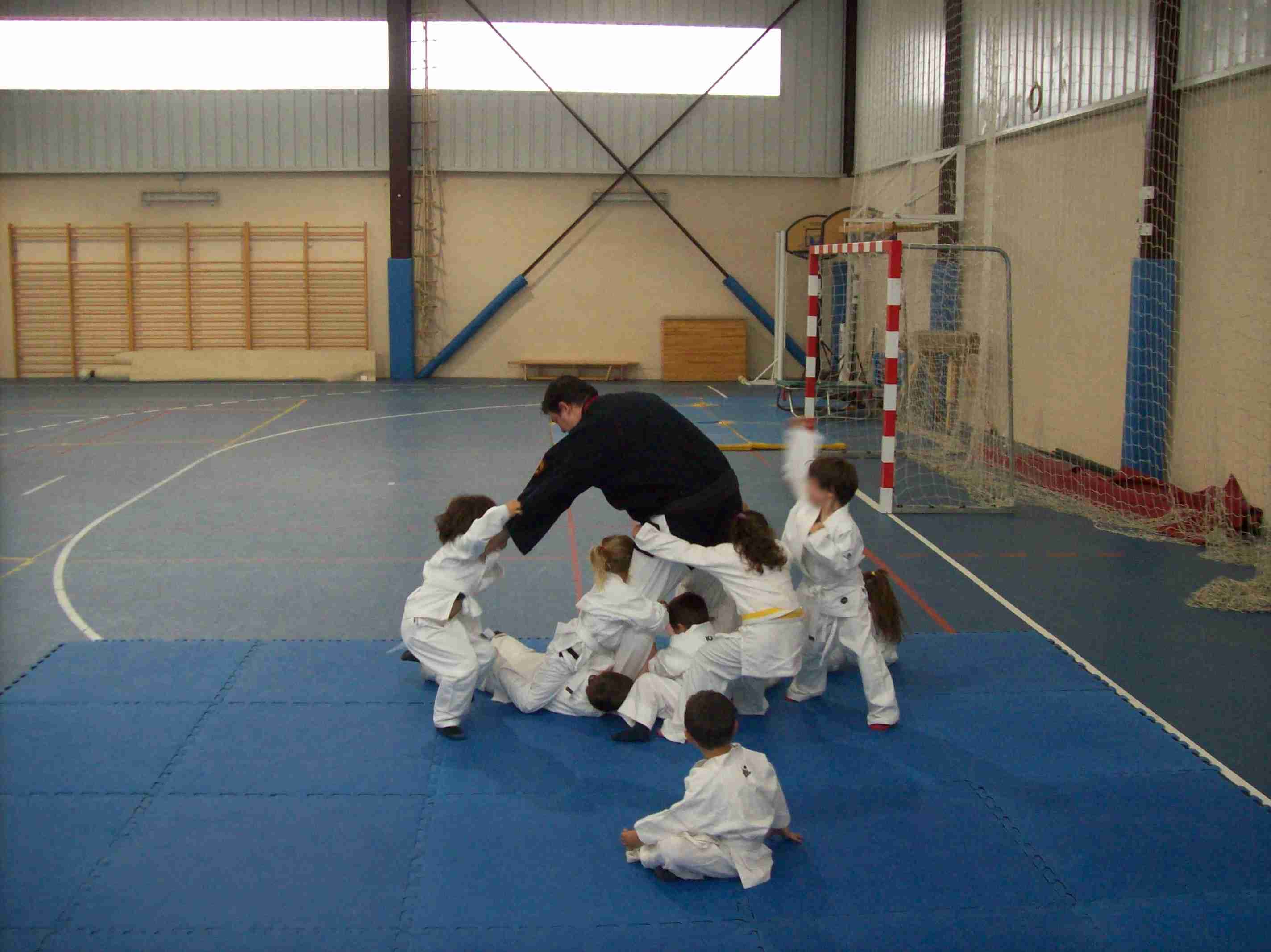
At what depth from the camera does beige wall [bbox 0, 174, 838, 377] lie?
76.0 ft

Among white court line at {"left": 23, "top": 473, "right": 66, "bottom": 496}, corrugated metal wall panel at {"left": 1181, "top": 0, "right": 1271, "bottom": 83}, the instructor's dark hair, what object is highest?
corrugated metal wall panel at {"left": 1181, "top": 0, "right": 1271, "bottom": 83}

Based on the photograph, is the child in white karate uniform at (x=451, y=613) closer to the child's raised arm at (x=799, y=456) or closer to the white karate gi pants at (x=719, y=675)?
the white karate gi pants at (x=719, y=675)

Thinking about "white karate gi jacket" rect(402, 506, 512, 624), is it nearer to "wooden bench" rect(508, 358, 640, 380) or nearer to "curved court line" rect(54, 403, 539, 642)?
"curved court line" rect(54, 403, 539, 642)

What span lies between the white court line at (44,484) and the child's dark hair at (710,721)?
9.44m

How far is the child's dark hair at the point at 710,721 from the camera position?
4.50 m

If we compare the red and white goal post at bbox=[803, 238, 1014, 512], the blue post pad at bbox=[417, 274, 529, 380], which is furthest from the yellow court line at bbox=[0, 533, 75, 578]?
the blue post pad at bbox=[417, 274, 529, 380]

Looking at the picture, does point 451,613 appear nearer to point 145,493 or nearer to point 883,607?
point 883,607

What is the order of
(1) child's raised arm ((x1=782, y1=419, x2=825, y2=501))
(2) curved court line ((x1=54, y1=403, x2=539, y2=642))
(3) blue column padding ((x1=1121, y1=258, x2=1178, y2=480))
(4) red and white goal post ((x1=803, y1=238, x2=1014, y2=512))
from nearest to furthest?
(1) child's raised arm ((x1=782, y1=419, x2=825, y2=501)) → (2) curved court line ((x1=54, y1=403, x2=539, y2=642)) → (4) red and white goal post ((x1=803, y1=238, x2=1014, y2=512)) → (3) blue column padding ((x1=1121, y1=258, x2=1178, y2=480))

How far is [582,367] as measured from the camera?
24.0m

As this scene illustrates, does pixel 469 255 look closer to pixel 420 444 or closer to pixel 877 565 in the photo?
pixel 420 444

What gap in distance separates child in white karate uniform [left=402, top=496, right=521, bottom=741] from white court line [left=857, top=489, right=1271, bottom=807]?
11.6ft

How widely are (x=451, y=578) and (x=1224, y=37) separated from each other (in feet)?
29.7

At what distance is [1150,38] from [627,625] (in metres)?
9.16

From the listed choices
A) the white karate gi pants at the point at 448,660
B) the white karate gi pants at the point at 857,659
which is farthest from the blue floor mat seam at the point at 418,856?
the white karate gi pants at the point at 857,659
